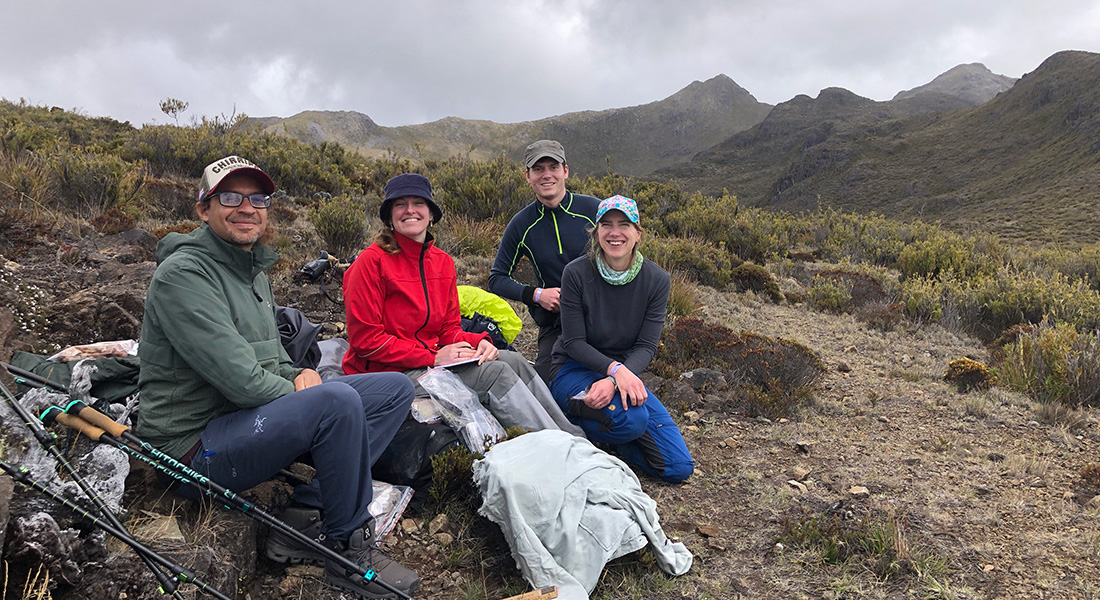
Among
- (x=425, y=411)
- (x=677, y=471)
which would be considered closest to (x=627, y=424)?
(x=677, y=471)

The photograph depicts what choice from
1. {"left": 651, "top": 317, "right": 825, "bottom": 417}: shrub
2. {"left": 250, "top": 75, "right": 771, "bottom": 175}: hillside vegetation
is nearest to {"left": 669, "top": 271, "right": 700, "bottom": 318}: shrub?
{"left": 651, "top": 317, "right": 825, "bottom": 417}: shrub


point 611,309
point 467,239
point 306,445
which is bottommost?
point 306,445

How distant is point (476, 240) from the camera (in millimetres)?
7934

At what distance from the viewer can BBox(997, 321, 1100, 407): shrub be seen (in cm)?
471

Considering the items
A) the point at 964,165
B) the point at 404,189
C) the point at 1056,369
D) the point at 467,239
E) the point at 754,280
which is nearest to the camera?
the point at 404,189

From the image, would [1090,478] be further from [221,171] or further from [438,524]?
[221,171]

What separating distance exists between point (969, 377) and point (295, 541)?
565cm

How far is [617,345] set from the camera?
3.80m

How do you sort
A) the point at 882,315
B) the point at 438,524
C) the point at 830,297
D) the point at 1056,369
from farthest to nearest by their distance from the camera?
the point at 830,297, the point at 882,315, the point at 1056,369, the point at 438,524

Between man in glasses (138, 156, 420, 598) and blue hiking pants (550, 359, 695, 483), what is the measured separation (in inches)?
58.7

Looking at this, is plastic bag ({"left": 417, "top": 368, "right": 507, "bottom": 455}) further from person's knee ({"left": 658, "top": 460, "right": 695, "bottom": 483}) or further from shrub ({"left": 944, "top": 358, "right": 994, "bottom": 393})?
shrub ({"left": 944, "top": 358, "right": 994, "bottom": 393})

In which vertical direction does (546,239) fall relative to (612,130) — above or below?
below

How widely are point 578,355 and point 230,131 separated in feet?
38.4

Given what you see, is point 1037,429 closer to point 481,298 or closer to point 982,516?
point 982,516
